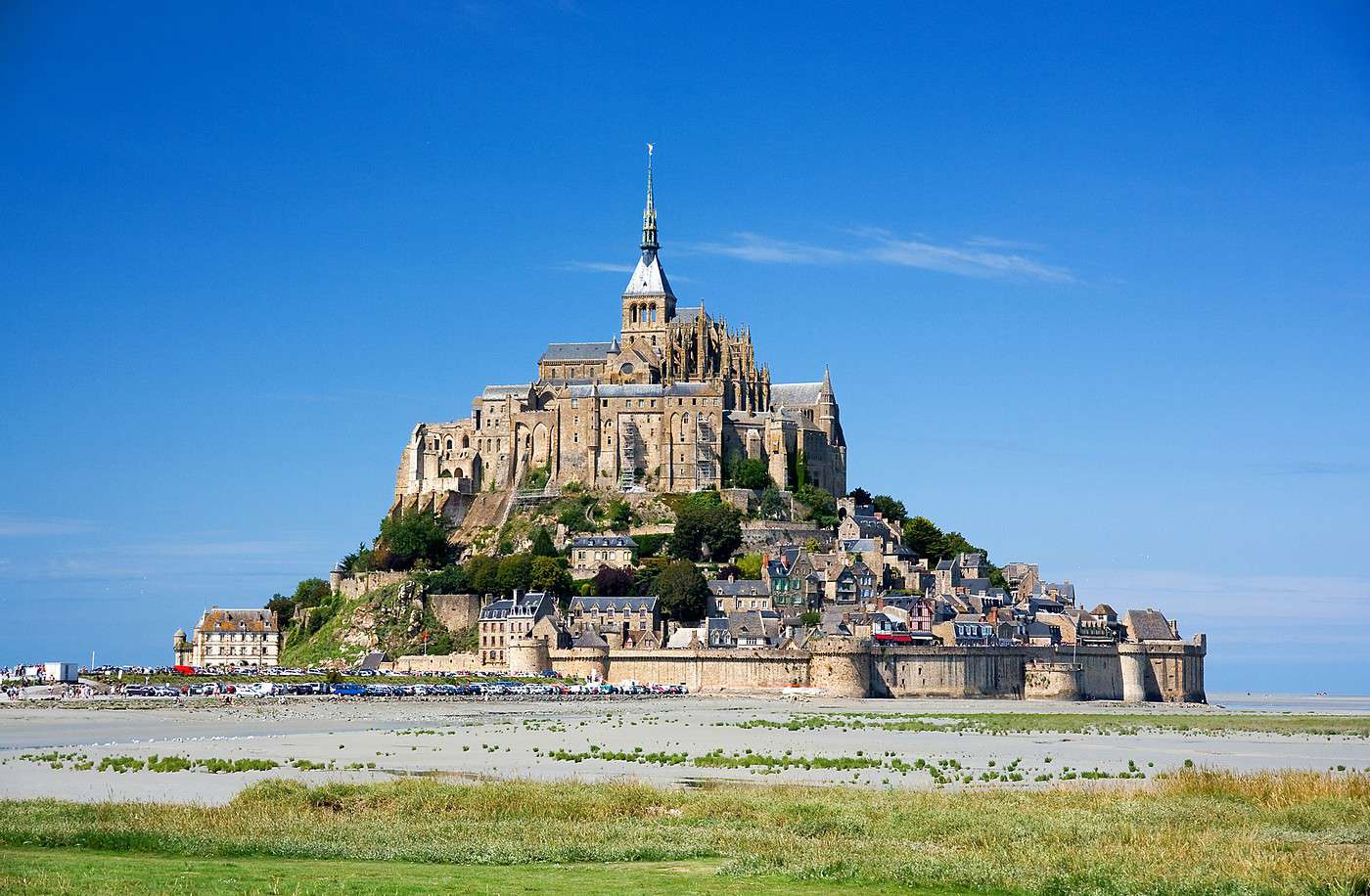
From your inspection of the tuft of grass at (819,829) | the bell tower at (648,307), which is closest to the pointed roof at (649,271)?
the bell tower at (648,307)

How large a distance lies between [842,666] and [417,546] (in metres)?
39.0

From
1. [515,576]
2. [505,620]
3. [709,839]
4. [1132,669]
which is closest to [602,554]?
[515,576]

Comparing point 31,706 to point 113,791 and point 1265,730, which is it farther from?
point 1265,730

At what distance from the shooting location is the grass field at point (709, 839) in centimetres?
2680

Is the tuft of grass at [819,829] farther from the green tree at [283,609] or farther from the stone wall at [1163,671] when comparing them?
the green tree at [283,609]

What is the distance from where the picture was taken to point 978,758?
51.6 meters

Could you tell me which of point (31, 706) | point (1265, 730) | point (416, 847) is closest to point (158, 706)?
point (31, 706)

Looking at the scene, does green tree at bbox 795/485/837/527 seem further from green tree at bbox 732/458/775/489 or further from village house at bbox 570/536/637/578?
village house at bbox 570/536/637/578

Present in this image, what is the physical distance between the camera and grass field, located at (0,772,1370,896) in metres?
26.8

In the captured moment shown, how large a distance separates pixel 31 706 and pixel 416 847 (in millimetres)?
53354

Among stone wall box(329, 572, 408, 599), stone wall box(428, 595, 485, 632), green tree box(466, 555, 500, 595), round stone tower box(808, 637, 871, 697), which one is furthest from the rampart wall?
stone wall box(329, 572, 408, 599)

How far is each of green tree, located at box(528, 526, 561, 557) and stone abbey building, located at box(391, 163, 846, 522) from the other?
809cm

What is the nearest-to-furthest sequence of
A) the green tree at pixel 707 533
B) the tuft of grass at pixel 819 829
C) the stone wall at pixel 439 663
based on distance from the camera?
the tuft of grass at pixel 819 829 < the stone wall at pixel 439 663 < the green tree at pixel 707 533

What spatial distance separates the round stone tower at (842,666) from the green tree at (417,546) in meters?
36.0
